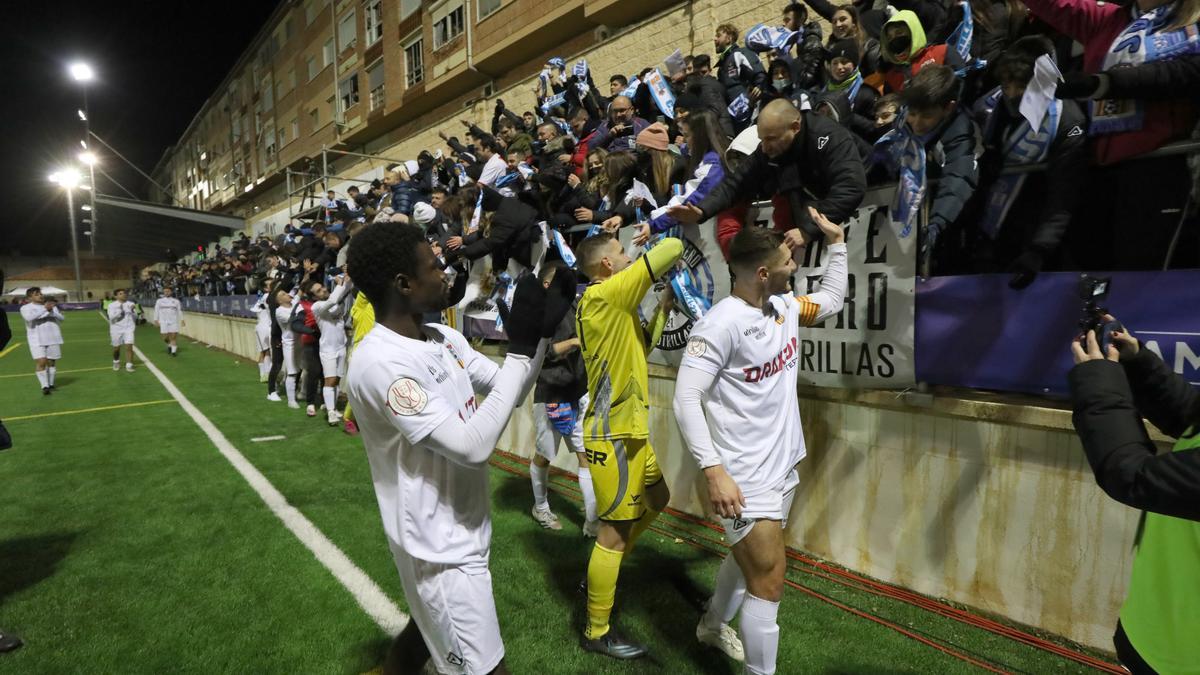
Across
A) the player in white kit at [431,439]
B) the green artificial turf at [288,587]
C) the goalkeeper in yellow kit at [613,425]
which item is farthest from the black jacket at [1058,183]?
the player in white kit at [431,439]

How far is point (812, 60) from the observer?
615 centimetres

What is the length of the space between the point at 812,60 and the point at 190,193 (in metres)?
77.1

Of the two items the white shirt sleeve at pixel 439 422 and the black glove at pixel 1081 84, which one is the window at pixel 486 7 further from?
the white shirt sleeve at pixel 439 422

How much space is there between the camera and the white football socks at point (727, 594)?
3.13 metres

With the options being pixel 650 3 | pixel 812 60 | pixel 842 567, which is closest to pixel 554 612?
pixel 842 567

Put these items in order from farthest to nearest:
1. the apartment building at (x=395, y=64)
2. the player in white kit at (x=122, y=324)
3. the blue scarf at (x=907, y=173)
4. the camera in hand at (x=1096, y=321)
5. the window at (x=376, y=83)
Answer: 1. the window at (x=376, y=83)
2. the player in white kit at (x=122, y=324)
3. the apartment building at (x=395, y=64)
4. the blue scarf at (x=907, y=173)
5. the camera in hand at (x=1096, y=321)

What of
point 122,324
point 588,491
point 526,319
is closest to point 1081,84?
point 526,319

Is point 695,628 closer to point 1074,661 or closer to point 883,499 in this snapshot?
point 883,499

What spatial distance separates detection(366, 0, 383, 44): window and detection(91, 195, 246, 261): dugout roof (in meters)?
20.2

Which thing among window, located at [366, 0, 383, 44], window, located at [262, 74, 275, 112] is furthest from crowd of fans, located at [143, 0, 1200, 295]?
window, located at [262, 74, 275, 112]

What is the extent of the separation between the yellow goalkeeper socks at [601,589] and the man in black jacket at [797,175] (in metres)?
2.08

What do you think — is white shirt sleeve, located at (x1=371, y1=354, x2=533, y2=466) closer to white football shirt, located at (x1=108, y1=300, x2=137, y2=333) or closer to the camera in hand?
the camera in hand

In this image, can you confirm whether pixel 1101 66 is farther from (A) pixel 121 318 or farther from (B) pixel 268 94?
(B) pixel 268 94

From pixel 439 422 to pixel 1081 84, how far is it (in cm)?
326
